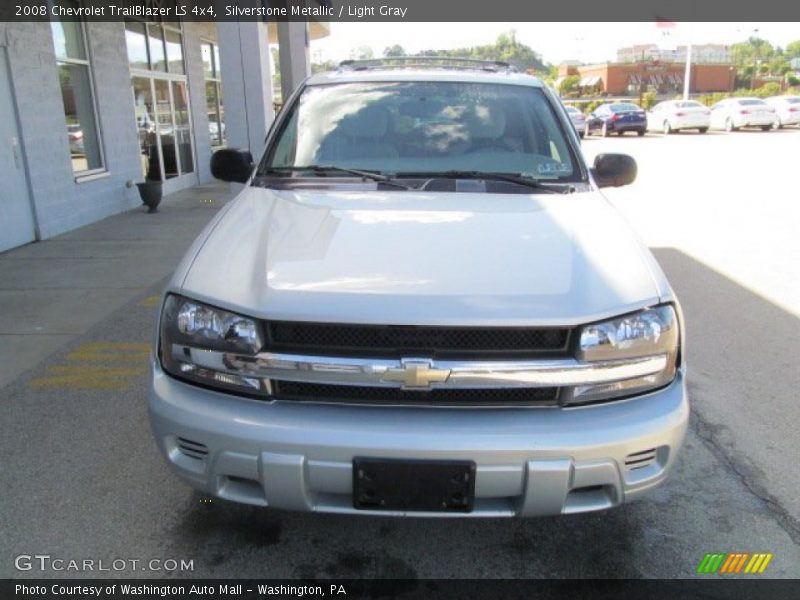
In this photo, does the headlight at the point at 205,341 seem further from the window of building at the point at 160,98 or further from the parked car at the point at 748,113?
the parked car at the point at 748,113

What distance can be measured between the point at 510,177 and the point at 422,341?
144cm

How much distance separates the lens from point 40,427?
3631 mm

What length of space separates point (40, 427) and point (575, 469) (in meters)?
2.94

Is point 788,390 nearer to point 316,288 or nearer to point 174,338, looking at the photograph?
point 316,288

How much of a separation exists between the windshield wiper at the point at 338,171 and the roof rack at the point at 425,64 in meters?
1.15

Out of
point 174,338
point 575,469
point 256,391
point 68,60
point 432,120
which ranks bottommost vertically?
point 575,469

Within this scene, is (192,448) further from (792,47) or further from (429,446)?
(792,47)

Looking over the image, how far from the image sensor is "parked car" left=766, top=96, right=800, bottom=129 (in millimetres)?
29922

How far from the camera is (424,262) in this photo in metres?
2.37

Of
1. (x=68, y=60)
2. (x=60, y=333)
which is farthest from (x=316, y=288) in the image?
(x=68, y=60)

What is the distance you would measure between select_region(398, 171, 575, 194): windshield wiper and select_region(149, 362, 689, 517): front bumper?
4.17 ft

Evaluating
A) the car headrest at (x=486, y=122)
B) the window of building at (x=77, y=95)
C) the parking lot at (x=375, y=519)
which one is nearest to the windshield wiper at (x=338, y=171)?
the car headrest at (x=486, y=122)

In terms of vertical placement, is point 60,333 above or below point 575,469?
below

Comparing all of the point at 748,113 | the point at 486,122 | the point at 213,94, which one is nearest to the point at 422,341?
the point at 486,122
